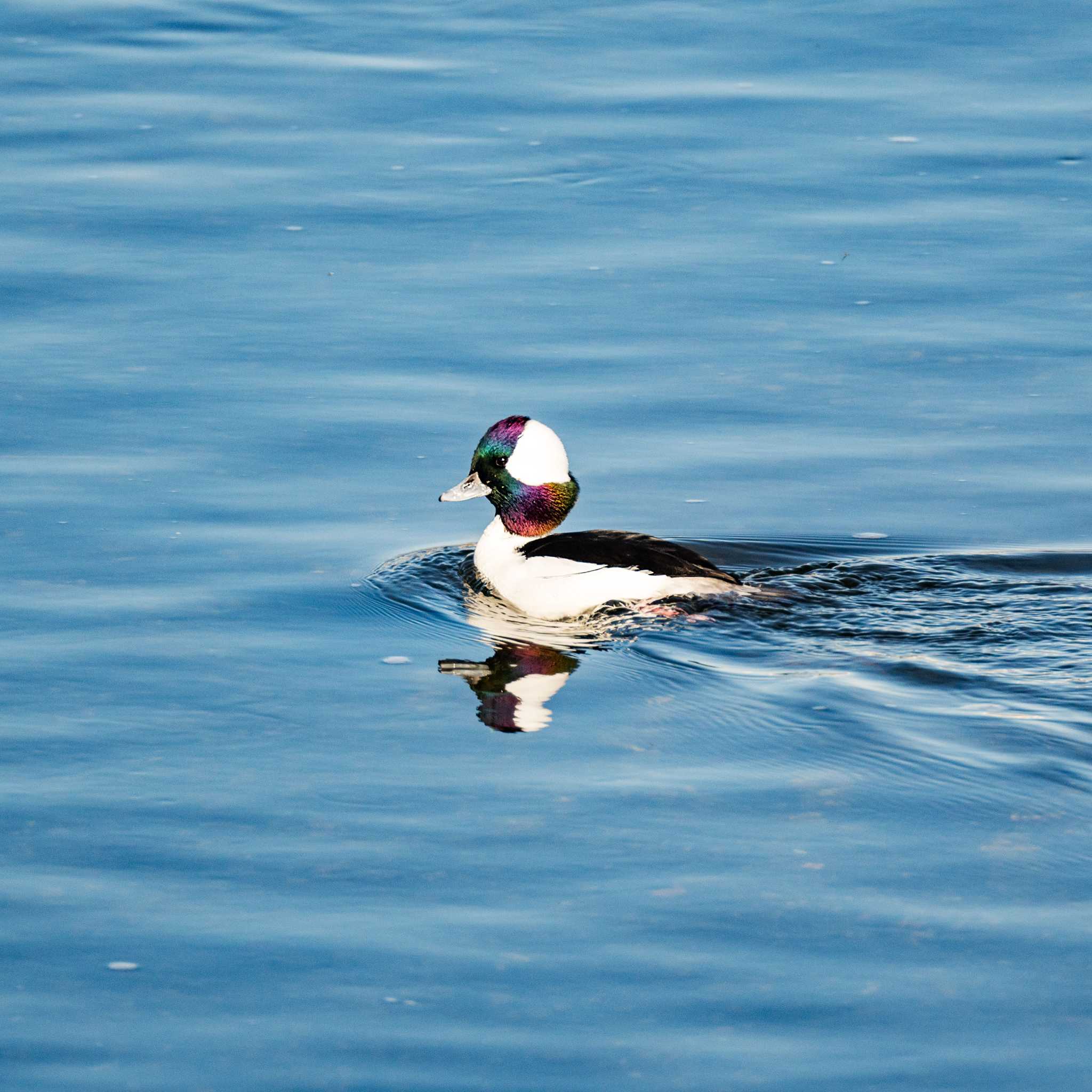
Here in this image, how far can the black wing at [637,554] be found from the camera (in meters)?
7.98

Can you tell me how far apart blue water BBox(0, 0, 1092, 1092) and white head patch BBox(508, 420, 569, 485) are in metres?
0.57

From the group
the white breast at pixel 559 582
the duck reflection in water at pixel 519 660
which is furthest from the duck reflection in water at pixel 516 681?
the white breast at pixel 559 582

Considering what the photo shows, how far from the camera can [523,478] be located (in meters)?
8.85

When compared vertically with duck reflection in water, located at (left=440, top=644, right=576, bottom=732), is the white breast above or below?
above

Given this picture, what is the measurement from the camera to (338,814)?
6.19m

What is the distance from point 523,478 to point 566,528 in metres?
0.53

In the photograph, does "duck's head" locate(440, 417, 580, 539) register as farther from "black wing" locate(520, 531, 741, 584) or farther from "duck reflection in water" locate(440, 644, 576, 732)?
"duck reflection in water" locate(440, 644, 576, 732)

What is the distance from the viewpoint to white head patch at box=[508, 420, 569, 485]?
8.75 metres

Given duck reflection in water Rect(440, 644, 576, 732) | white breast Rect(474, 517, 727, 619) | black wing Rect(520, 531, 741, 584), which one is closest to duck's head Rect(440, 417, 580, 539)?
white breast Rect(474, 517, 727, 619)

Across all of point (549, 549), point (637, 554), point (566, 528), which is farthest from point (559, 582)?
point (566, 528)

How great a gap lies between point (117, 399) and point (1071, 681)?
524 cm

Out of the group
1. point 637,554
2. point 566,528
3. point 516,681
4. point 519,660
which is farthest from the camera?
point 566,528

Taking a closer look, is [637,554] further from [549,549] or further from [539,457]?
[539,457]

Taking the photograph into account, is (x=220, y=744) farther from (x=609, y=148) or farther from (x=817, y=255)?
(x=609, y=148)
